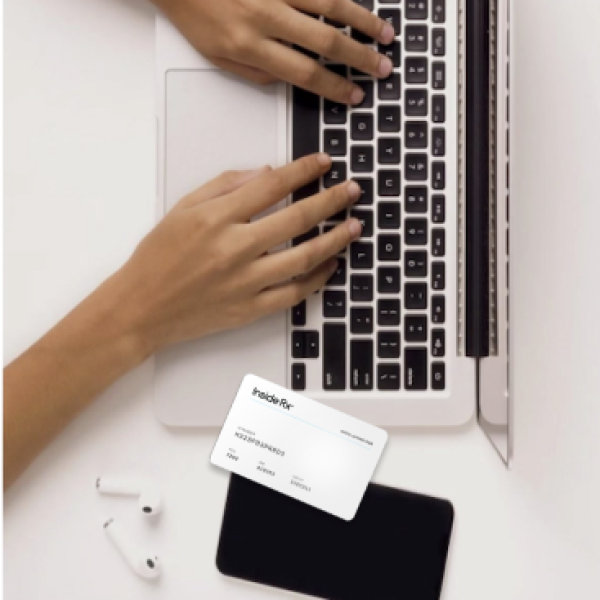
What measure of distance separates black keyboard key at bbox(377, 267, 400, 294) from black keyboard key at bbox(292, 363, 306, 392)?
11cm

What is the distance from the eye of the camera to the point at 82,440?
26.6 inches

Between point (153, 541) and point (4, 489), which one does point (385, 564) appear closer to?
point (153, 541)

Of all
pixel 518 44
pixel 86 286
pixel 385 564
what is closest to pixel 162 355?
pixel 86 286

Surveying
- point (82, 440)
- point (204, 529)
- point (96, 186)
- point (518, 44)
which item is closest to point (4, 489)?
point (82, 440)

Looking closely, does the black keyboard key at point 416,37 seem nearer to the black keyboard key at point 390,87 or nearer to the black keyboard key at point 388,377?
the black keyboard key at point 390,87

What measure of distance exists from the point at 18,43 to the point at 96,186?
0.56 ft

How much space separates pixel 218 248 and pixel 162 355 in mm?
134

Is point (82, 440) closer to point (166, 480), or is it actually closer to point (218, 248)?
point (166, 480)

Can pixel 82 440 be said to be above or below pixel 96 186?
below

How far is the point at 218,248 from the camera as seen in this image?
600mm

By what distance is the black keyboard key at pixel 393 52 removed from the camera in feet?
2.00

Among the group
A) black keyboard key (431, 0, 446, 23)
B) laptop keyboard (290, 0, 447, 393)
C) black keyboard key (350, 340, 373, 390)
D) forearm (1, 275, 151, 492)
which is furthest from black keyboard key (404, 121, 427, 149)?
forearm (1, 275, 151, 492)

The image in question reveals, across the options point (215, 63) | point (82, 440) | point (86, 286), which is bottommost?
point (82, 440)

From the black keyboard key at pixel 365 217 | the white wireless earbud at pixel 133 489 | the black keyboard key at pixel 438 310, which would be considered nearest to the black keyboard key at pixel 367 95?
the black keyboard key at pixel 365 217
